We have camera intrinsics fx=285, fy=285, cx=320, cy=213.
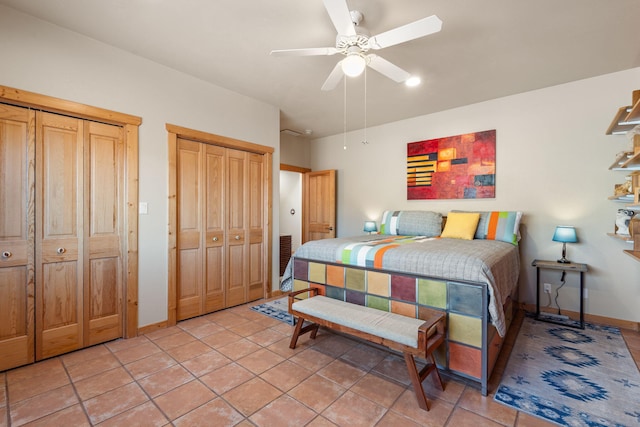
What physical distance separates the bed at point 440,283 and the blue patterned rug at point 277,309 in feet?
1.24

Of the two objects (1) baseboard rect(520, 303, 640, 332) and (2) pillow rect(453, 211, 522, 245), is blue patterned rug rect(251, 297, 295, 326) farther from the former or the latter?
(1) baseboard rect(520, 303, 640, 332)

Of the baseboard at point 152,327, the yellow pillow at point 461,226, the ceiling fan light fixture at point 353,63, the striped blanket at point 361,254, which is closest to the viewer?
the ceiling fan light fixture at point 353,63

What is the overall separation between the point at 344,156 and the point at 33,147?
404 cm

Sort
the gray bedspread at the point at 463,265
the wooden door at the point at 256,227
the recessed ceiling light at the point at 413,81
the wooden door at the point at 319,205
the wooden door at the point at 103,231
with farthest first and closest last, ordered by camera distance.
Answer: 1. the wooden door at the point at 319,205
2. the wooden door at the point at 256,227
3. the recessed ceiling light at the point at 413,81
4. the wooden door at the point at 103,231
5. the gray bedspread at the point at 463,265

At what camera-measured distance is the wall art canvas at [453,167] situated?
366 cm

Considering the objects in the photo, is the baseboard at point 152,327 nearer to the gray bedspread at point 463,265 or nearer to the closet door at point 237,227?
the closet door at point 237,227

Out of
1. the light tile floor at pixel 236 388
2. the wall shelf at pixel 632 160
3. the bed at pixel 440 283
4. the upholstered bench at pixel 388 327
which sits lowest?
the light tile floor at pixel 236 388

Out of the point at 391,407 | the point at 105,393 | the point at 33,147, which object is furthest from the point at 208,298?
the point at 391,407

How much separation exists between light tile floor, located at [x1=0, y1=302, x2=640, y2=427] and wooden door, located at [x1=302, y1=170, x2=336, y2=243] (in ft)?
8.87

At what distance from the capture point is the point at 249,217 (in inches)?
147

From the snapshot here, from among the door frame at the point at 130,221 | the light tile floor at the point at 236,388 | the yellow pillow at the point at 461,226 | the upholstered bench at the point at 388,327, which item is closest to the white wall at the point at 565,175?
the yellow pillow at the point at 461,226

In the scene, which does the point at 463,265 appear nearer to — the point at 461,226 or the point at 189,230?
the point at 461,226

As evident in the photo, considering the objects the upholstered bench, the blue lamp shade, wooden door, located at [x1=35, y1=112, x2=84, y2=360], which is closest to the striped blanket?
the upholstered bench

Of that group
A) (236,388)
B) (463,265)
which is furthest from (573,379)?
(236,388)
